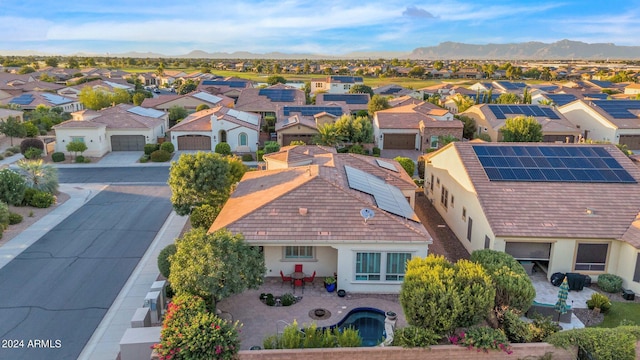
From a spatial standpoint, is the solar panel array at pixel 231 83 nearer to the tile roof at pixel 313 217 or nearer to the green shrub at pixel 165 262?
the tile roof at pixel 313 217

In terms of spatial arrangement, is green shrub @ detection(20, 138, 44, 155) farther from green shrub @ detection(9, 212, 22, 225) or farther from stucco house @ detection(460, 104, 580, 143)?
stucco house @ detection(460, 104, 580, 143)

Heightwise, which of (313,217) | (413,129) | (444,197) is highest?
(413,129)

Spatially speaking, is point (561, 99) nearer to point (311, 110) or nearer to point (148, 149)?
point (311, 110)

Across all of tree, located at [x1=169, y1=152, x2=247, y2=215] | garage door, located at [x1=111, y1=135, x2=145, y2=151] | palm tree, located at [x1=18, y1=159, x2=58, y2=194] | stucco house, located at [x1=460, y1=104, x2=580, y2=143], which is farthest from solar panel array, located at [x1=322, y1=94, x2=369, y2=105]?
tree, located at [x1=169, y1=152, x2=247, y2=215]

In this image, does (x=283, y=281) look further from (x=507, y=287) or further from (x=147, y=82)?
(x=147, y=82)

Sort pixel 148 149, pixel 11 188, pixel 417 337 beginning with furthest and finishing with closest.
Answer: pixel 148 149
pixel 11 188
pixel 417 337

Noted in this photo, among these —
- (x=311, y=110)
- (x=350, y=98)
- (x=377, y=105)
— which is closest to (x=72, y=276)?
(x=311, y=110)
